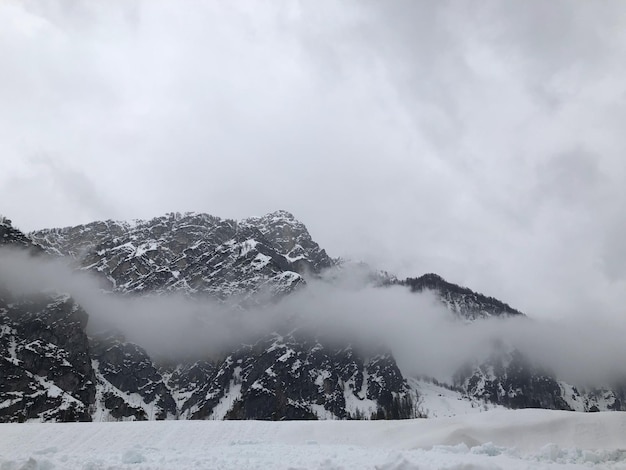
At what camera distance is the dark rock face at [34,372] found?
16275 cm

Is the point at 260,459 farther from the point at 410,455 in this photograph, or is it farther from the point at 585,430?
the point at 585,430

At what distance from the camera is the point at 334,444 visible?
43.3m

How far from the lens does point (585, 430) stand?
132ft

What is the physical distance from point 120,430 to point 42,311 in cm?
18052

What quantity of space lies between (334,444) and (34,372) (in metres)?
173

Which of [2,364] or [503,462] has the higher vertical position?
[2,364]

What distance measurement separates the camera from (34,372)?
177 metres

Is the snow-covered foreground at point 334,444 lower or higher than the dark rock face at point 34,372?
lower

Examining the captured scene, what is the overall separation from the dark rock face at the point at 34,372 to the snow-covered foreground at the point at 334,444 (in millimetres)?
137241

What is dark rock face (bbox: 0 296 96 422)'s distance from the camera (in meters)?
163

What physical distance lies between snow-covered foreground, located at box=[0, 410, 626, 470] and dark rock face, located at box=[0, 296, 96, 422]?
450 feet

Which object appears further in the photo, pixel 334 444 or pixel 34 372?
pixel 34 372

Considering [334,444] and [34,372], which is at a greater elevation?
[34,372]

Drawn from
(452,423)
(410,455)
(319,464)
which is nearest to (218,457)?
(319,464)
